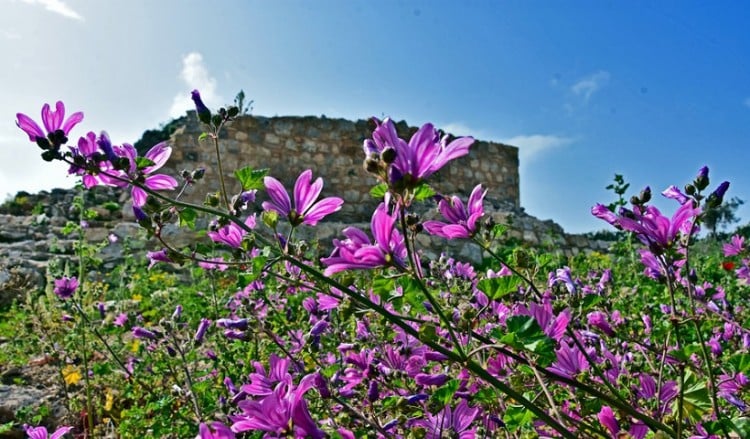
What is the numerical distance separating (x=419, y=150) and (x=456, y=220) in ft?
1.18

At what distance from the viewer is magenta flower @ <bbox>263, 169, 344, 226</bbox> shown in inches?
46.1

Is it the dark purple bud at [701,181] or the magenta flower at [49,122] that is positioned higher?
the dark purple bud at [701,181]

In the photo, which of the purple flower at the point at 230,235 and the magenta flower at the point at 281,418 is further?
the purple flower at the point at 230,235

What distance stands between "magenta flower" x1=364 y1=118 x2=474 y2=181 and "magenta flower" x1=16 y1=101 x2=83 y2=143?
82cm

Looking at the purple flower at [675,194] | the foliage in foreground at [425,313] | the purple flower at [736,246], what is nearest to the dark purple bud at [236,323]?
the foliage in foreground at [425,313]

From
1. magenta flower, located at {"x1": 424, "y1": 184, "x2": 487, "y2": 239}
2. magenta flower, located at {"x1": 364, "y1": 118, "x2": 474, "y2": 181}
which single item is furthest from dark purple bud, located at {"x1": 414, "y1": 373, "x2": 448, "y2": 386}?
magenta flower, located at {"x1": 364, "y1": 118, "x2": 474, "y2": 181}

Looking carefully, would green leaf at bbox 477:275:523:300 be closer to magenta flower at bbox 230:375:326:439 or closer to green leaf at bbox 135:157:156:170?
magenta flower at bbox 230:375:326:439

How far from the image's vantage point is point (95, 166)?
1.26 m

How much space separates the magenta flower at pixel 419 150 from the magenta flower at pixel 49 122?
82cm

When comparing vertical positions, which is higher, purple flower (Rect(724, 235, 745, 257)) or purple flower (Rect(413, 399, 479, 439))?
purple flower (Rect(724, 235, 745, 257))

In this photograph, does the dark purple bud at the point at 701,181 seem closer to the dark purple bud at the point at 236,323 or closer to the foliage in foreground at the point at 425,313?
the foliage in foreground at the point at 425,313

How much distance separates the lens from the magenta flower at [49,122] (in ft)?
4.23

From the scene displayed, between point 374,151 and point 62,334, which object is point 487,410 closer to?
point 374,151

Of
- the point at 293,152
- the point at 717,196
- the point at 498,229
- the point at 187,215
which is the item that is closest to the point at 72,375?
the point at 187,215
